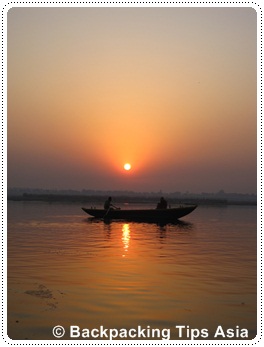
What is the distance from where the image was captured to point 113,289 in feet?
51.0

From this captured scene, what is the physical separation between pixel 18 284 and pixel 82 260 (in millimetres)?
5590

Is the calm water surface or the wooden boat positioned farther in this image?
the wooden boat

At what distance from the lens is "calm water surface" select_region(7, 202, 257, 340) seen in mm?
12352

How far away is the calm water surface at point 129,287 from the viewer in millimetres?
12352

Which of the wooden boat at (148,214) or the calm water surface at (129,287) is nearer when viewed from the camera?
the calm water surface at (129,287)

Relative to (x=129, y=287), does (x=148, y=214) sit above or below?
above

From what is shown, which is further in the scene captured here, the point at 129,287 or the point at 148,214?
the point at 148,214

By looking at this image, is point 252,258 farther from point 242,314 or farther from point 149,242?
point 242,314

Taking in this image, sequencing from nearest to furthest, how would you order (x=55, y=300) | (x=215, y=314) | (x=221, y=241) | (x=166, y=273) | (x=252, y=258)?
1. (x=215, y=314)
2. (x=55, y=300)
3. (x=166, y=273)
4. (x=252, y=258)
5. (x=221, y=241)

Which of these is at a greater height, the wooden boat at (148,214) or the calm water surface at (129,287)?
the wooden boat at (148,214)

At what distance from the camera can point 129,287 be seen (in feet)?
52.3

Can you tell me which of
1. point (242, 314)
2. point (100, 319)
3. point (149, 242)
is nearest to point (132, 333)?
point (100, 319)

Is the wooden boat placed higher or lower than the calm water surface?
higher
